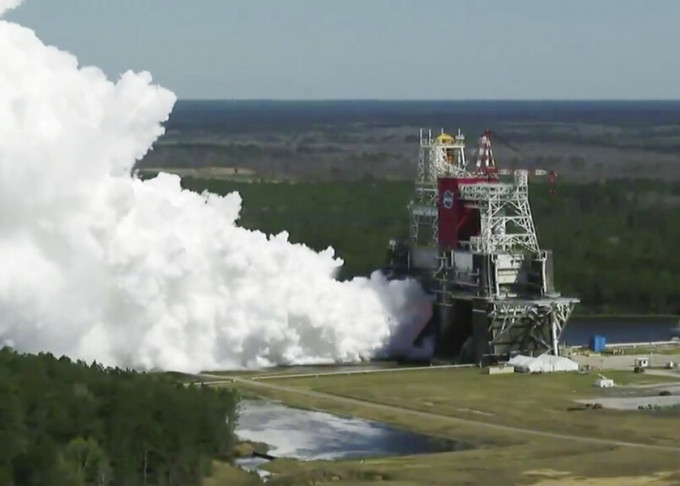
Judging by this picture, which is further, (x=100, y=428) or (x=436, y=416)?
(x=436, y=416)

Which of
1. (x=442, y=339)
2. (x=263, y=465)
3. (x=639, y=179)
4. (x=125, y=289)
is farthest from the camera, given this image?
(x=639, y=179)

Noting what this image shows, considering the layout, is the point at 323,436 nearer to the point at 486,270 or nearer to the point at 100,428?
the point at 100,428

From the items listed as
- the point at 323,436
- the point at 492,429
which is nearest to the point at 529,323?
the point at 492,429

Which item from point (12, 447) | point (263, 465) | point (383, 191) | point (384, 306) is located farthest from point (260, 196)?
point (12, 447)

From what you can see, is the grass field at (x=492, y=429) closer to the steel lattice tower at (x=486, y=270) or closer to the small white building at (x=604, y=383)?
the small white building at (x=604, y=383)

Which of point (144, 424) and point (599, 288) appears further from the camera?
point (599, 288)

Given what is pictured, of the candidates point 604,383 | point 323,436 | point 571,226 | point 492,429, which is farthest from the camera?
point 571,226

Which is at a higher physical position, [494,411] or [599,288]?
[599,288]

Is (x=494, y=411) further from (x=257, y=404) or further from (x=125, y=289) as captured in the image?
(x=125, y=289)
